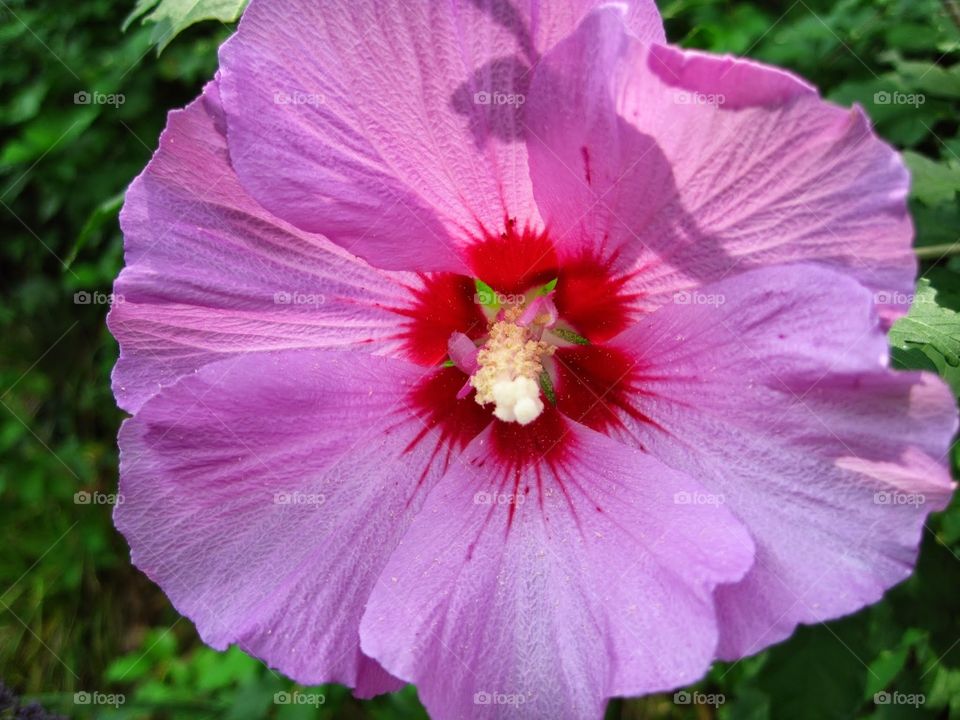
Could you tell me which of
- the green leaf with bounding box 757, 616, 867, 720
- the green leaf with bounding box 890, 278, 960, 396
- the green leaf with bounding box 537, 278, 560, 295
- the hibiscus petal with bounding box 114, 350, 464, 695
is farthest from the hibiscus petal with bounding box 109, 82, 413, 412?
the green leaf with bounding box 757, 616, 867, 720

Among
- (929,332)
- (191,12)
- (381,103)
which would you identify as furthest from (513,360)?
(191,12)

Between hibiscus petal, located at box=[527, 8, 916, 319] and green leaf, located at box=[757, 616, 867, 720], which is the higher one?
hibiscus petal, located at box=[527, 8, 916, 319]

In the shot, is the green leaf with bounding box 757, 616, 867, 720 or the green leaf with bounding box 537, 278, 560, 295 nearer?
the green leaf with bounding box 537, 278, 560, 295

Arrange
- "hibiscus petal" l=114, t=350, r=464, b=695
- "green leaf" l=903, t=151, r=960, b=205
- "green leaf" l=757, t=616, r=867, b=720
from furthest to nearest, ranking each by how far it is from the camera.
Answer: "green leaf" l=903, t=151, r=960, b=205 < "green leaf" l=757, t=616, r=867, b=720 < "hibiscus petal" l=114, t=350, r=464, b=695

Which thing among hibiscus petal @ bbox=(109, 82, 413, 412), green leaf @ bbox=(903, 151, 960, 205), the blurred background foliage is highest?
hibiscus petal @ bbox=(109, 82, 413, 412)

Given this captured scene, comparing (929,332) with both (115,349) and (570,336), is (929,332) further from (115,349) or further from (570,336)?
(115,349)

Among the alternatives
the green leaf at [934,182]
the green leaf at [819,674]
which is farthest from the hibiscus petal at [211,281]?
the green leaf at [934,182]

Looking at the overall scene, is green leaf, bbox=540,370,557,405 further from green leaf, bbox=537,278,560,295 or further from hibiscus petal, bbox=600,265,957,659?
hibiscus petal, bbox=600,265,957,659
